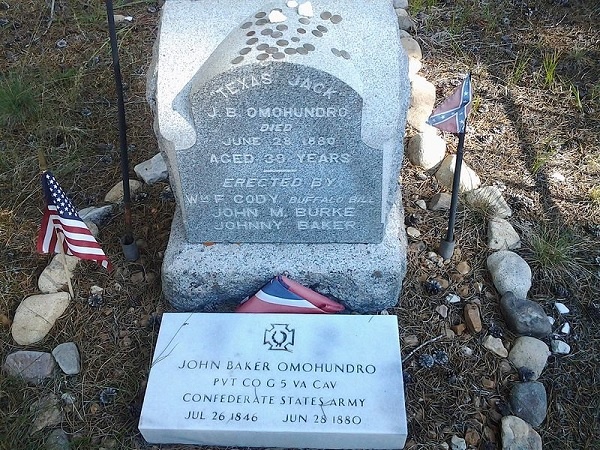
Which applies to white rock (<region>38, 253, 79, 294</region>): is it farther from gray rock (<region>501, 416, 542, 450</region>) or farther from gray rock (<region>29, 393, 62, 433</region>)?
gray rock (<region>501, 416, 542, 450</region>)

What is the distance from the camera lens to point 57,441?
2537 mm

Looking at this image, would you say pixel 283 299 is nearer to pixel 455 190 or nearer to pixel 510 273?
pixel 455 190

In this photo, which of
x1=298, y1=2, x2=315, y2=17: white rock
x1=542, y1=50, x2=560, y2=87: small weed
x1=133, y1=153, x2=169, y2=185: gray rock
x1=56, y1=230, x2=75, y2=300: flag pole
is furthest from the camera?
x1=542, y1=50, x2=560, y2=87: small weed

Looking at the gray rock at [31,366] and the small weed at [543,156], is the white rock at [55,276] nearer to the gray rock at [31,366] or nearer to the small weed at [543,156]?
the gray rock at [31,366]

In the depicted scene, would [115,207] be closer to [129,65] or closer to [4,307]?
[4,307]

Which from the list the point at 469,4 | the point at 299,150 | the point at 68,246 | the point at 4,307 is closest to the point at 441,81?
the point at 469,4

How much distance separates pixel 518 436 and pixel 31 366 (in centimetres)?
199

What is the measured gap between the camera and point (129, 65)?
4.36 metres

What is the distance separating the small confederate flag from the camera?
275cm

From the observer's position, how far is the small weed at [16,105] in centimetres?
388

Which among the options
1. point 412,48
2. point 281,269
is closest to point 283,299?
point 281,269

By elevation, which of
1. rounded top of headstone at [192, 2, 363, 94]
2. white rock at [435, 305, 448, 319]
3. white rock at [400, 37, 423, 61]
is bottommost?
white rock at [435, 305, 448, 319]

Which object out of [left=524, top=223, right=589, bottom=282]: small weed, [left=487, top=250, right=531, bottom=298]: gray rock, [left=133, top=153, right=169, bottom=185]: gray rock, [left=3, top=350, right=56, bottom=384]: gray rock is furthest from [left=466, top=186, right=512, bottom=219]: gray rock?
[left=3, top=350, right=56, bottom=384]: gray rock

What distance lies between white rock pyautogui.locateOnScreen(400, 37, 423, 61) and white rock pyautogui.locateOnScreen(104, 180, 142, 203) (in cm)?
201
